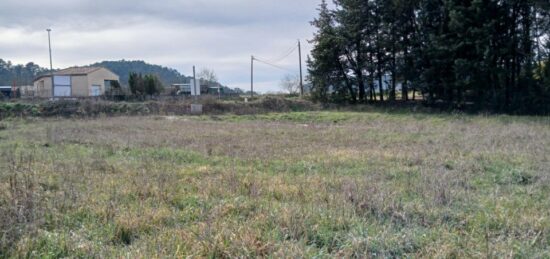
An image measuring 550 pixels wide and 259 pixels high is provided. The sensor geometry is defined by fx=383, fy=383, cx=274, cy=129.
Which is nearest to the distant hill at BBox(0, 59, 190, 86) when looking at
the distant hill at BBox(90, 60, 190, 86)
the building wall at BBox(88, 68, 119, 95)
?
the distant hill at BBox(90, 60, 190, 86)

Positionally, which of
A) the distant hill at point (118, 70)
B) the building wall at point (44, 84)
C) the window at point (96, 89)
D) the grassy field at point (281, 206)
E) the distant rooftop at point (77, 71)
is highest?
the distant hill at point (118, 70)

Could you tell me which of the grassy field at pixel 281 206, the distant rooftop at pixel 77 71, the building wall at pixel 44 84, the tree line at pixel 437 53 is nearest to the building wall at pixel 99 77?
the distant rooftop at pixel 77 71

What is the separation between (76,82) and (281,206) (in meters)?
50.5

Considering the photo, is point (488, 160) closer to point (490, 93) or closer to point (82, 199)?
point (82, 199)

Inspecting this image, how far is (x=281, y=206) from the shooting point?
4961mm

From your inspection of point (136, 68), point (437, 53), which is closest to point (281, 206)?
point (437, 53)

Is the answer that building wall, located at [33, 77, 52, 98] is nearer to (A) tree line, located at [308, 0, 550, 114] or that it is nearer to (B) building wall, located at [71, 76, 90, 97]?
(B) building wall, located at [71, 76, 90, 97]

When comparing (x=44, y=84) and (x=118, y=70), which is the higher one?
(x=118, y=70)

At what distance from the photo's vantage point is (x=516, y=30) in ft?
83.8

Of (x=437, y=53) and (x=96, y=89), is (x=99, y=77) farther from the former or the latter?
(x=437, y=53)

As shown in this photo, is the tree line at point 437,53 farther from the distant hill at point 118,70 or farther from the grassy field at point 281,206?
the distant hill at point 118,70

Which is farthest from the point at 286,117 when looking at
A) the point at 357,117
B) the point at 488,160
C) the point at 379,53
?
the point at 488,160

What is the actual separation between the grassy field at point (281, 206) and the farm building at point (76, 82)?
138 ft

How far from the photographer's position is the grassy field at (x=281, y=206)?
366 cm
